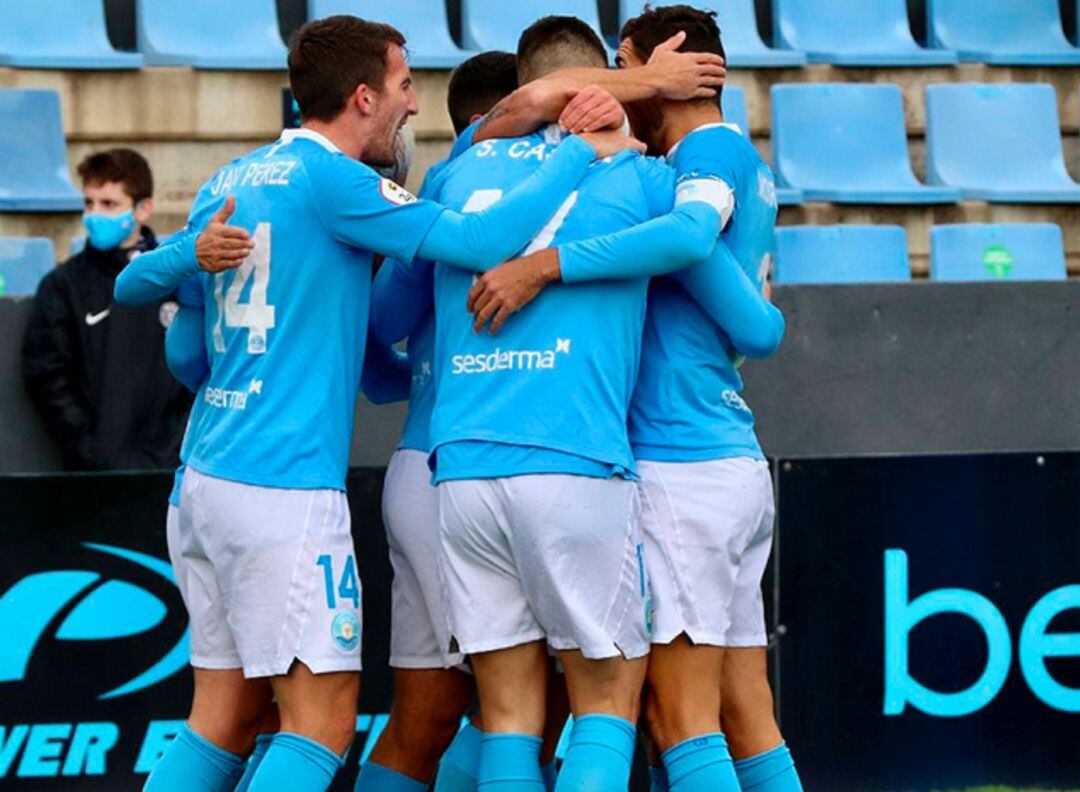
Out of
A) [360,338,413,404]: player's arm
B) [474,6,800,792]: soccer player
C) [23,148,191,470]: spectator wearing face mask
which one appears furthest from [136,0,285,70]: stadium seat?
[474,6,800,792]: soccer player

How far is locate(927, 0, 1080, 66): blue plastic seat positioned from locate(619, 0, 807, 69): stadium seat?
975 millimetres

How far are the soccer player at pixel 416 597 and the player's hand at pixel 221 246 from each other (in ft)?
1.37

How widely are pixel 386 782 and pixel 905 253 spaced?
4483 millimetres

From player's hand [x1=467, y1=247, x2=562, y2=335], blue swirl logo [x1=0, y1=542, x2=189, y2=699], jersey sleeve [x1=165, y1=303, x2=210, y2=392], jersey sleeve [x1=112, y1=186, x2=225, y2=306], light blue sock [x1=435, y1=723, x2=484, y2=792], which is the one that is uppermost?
jersey sleeve [x1=112, y1=186, x2=225, y2=306]

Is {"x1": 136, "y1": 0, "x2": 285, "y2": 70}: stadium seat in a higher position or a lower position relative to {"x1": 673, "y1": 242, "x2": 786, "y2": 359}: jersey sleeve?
higher

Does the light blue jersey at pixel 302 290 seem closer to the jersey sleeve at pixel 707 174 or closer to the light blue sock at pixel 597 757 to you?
the jersey sleeve at pixel 707 174

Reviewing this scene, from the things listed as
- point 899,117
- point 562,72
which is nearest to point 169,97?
point 899,117

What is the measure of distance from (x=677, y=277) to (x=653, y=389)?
245 millimetres

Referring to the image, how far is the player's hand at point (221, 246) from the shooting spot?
4.08 meters

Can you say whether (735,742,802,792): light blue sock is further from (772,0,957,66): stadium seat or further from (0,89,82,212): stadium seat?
(772,0,957,66): stadium seat

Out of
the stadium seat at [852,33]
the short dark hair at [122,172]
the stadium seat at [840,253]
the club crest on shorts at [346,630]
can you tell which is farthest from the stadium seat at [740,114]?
the club crest on shorts at [346,630]

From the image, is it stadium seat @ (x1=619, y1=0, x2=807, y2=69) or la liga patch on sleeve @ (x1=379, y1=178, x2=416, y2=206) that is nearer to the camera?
la liga patch on sleeve @ (x1=379, y1=178, x2=416, y2=206)

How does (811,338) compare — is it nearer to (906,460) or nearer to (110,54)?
(906,460)

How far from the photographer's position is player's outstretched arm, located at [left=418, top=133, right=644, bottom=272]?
4.00 metres
